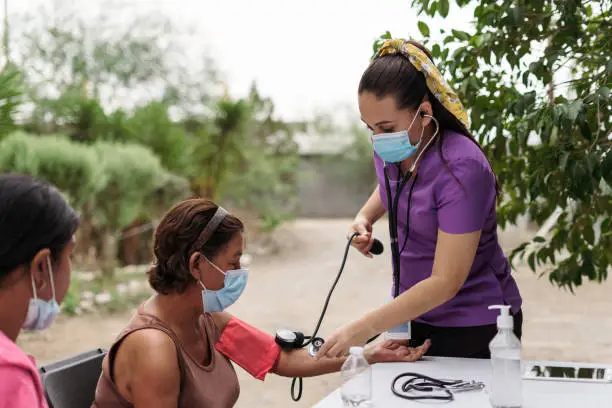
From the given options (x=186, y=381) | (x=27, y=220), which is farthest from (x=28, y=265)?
(x=186, y=381)

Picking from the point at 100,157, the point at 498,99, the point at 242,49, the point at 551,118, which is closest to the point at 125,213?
the point at 100,157

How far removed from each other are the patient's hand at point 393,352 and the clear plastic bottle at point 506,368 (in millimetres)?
290

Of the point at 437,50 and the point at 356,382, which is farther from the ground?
the point at 437,50

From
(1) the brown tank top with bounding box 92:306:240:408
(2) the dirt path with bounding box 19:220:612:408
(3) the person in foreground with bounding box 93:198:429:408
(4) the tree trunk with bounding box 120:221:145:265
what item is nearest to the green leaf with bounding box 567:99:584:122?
(3) the person in foreground with bounding box 93:198:429:408

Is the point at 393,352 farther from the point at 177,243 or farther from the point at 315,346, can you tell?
the point at 177,243

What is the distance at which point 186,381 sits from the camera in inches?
64.3

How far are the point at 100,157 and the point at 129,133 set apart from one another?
1337 millimetres

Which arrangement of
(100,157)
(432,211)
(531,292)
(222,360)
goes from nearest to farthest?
(432,211) → (222,360) → (100,157) → (531,292)

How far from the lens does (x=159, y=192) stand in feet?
25.6

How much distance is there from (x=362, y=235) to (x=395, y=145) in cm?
31

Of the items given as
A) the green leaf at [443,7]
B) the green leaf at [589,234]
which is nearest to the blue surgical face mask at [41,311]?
the green leaf at [443,7]

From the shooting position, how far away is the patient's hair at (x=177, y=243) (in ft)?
5.65

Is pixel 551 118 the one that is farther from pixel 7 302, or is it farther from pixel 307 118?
pixel 307 118

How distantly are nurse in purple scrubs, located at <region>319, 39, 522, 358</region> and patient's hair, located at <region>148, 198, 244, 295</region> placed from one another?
0.40 metres
